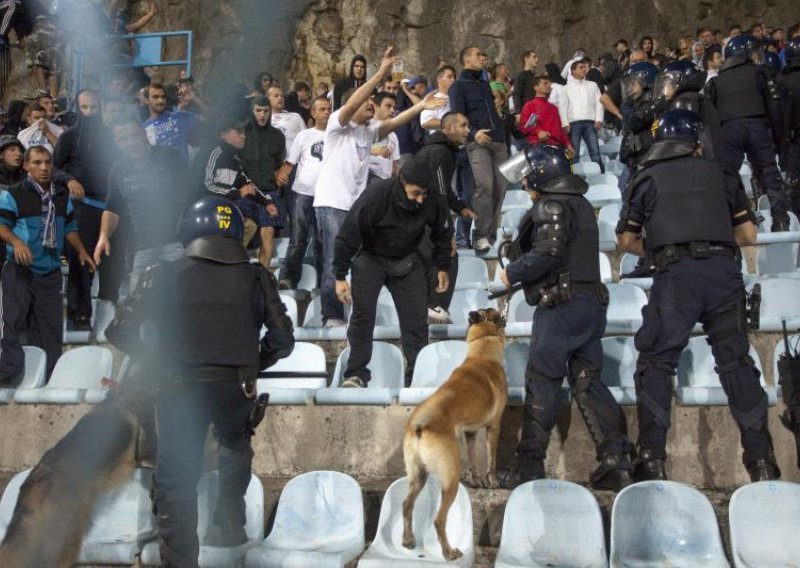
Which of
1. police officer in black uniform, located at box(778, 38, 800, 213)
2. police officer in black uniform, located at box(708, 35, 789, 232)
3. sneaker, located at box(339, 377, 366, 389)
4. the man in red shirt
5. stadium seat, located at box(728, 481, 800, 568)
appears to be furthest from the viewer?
the man in red shirt

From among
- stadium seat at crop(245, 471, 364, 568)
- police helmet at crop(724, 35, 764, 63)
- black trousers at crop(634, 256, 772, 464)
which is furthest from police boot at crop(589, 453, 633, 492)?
police helmet at crop(724, 35, 764, 63)

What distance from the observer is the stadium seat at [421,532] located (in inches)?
186

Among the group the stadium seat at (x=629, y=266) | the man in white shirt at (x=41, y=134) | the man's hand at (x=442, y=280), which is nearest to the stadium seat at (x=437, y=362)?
the man's hand at (x=442, y=280)

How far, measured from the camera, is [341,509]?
5.19 metres

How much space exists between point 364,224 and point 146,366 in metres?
1.79

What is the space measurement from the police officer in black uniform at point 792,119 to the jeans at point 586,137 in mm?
2726

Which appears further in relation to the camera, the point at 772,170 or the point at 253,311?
the point at 772,170

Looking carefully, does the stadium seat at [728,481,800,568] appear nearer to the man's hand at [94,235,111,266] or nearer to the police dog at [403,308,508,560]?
the police dog at [403,308,508,560]

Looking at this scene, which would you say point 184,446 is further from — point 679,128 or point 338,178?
point 338,178

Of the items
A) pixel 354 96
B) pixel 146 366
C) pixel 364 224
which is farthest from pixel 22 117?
pixel 146 366

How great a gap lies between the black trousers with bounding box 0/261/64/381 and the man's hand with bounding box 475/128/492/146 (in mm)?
3669

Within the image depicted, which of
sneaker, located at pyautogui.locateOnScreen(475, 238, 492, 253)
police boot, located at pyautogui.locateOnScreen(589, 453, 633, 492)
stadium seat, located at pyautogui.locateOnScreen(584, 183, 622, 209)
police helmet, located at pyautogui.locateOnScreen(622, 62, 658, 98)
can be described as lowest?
police boot, located at pyautogui.locateOnScreen(589, 453, 633, 492)

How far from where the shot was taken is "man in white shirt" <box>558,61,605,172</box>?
1175cm

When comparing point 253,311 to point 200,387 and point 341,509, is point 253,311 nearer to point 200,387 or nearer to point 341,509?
point 200,387
